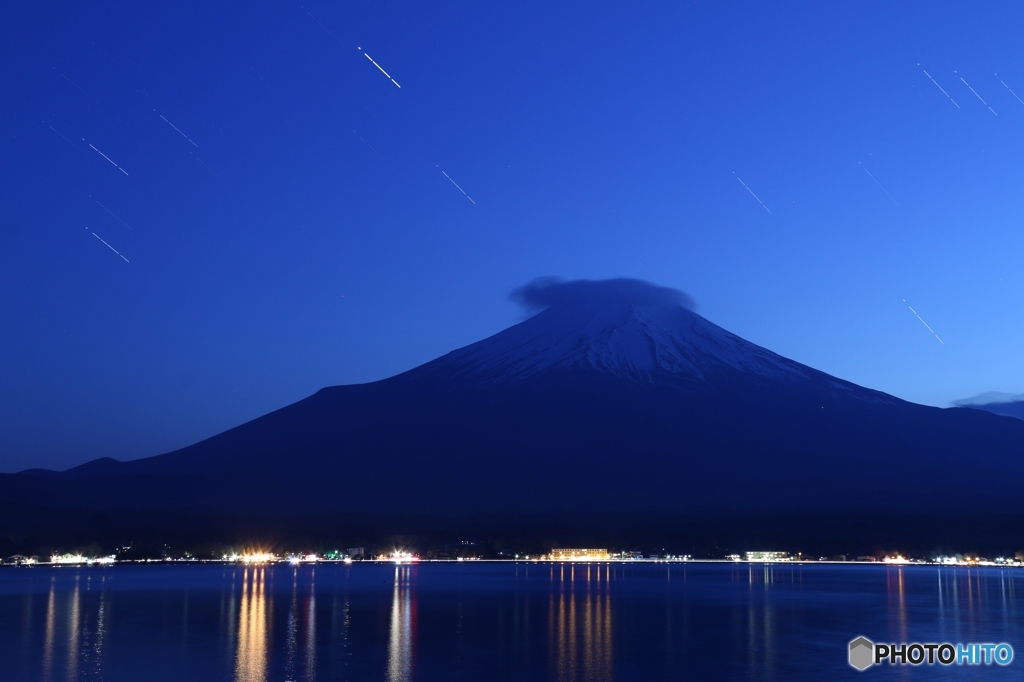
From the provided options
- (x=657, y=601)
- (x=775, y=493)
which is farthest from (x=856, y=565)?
(x=657, y=601)

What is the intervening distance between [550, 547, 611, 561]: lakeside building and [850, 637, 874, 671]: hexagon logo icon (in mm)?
101833

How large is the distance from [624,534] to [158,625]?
124 m

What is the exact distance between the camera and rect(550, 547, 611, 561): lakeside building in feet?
455

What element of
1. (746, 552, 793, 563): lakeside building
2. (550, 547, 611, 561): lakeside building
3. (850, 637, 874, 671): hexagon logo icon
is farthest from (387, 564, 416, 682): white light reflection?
(746, 552, 793, 563): lakeside building

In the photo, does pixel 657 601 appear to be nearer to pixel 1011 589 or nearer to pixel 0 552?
pixel 1011 589

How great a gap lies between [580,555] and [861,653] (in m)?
108

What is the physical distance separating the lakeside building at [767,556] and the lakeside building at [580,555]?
60.4ft

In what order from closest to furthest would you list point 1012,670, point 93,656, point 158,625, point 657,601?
point 1012,670, point 93,656, point 158,625, point 657,601

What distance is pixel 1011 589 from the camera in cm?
7162

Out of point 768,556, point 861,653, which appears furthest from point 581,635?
point 768,556

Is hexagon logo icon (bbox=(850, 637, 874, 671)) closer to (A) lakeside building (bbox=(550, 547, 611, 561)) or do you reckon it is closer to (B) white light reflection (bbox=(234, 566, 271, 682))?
(B) white light reflection (bbox=(234, 566, 271, 682))

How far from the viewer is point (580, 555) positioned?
5531 inches

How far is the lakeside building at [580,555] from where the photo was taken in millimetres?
138725

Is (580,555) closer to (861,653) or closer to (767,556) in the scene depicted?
(767,556)
